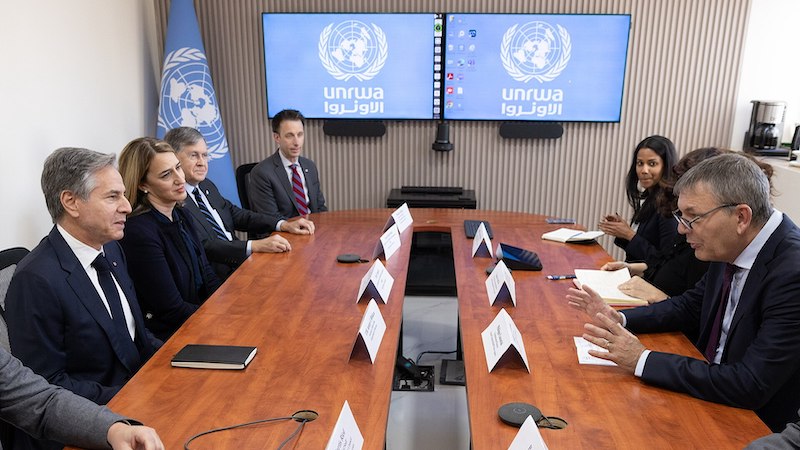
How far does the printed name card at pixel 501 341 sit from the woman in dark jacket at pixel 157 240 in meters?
1.27

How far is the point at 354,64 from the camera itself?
4.71 metres

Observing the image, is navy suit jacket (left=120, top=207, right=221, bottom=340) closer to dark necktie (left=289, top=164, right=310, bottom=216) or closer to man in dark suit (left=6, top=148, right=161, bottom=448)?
man in dark suit (left=6, top=148, right=161, bottom=448)

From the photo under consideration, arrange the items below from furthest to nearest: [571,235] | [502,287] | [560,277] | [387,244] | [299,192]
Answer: [299,192] → [571,235] → [387,244] → [560,277] → [502,287]

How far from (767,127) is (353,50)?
3.28m

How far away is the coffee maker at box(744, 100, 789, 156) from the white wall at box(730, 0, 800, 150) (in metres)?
0.15

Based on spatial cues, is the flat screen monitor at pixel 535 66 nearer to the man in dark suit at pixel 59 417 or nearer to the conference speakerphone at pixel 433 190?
the conference speakerphone at pixel 433 190

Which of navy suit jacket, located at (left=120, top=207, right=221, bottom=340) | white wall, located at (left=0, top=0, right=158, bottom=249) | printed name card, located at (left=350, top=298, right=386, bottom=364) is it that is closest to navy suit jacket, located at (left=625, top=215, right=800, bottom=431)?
printed name card, located at (left=350, top=298, right=386, bottom=364)

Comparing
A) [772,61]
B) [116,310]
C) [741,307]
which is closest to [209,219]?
[116,310]

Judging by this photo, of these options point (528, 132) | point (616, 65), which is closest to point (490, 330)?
point (528, 132)

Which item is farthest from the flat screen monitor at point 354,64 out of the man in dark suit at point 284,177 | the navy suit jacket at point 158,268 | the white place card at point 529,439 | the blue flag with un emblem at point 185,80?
the white place card at point 529,439

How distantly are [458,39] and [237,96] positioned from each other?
1.90 metres

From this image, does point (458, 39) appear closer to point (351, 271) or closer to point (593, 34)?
point (593, 34)

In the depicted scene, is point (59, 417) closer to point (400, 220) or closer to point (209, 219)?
point (209, 219)

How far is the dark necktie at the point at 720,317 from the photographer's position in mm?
1788
